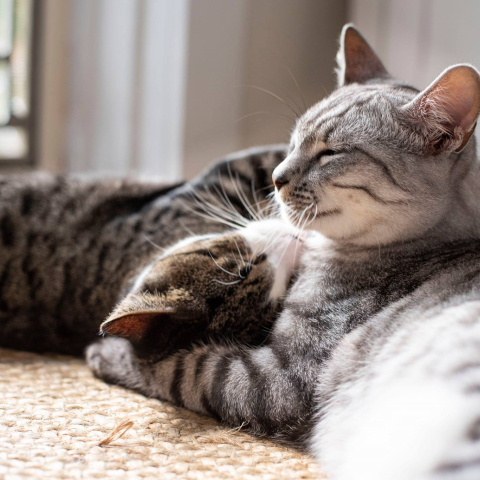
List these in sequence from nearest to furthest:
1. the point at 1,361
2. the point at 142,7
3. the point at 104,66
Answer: the point at 1,361
the point at 142,7
the point at 104,66

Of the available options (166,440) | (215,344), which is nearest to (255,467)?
(166,440)

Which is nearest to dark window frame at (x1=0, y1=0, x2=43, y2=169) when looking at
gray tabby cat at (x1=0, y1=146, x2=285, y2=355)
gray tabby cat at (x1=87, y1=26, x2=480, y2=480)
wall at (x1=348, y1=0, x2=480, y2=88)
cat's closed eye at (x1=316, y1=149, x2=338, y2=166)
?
gray tabby cat at (x1=0, y1=146, x2=285, y2=355)

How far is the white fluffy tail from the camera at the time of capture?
2.73ft

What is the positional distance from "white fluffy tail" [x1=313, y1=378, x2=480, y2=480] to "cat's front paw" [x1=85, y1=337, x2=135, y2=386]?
53cm

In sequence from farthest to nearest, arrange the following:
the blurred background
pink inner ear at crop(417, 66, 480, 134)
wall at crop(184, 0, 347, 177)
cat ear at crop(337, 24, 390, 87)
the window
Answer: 1. the window
2. wall at crop(184, 0, 347, 177)
3. the blurred background
4. cat ear at crop(337, 24, 390, 87)
5. pink inner ear at crop(417, 66, 480, 134)

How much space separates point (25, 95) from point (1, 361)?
1.63 metres

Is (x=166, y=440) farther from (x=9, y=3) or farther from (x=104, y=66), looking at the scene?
(x=9, y=3)

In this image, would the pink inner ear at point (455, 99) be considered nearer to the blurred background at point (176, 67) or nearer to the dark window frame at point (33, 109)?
the blurred background at point (176, 67)

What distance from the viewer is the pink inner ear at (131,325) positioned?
1.16 m

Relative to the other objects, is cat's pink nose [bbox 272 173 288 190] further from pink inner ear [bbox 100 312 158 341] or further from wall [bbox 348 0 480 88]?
wall [bbox 348 0 480 88]

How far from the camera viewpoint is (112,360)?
1.45m

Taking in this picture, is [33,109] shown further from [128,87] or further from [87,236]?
[87,236]

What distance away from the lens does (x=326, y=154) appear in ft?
4.15

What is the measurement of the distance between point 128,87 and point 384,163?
168 centimetres
